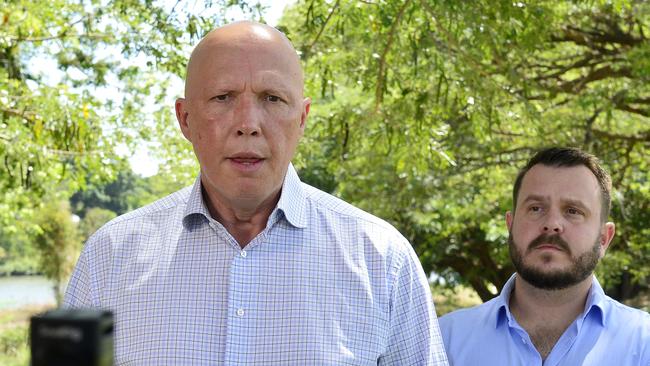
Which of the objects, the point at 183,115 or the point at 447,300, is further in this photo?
the point at 447,300

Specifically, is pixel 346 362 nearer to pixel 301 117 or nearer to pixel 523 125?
pixel 301 117

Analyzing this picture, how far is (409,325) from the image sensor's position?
7.00 feet

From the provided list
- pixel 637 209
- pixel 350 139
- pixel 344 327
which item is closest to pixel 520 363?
pixel 344 327

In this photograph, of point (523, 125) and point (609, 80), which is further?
point (609, 80)

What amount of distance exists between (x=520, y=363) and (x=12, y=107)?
8.70m

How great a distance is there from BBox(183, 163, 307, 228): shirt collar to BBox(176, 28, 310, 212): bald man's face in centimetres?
4

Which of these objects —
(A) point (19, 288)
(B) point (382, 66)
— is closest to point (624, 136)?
(B) point (382, 66)

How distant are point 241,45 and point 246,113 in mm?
175

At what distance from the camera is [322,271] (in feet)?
7.03

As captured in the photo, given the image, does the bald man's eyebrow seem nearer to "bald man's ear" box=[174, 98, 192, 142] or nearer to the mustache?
the mustache

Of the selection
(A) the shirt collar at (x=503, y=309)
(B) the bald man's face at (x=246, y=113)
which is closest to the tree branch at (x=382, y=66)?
(A) the shirt collar at (x=503, y=309)

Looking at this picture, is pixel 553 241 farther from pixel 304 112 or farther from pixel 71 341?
pixel 71 341

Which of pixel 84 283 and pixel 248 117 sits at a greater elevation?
pixel 248 117

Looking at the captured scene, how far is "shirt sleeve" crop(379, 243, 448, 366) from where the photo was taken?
213cm
